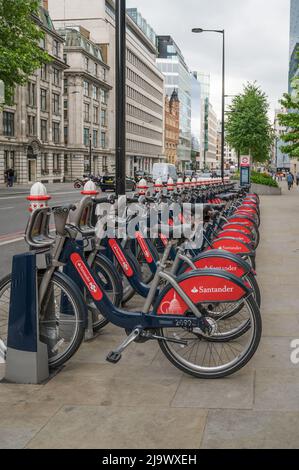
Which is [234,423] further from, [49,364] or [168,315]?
[49,364]

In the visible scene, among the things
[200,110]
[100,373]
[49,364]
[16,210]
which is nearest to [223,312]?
[100,373]

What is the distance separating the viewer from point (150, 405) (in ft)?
12.5

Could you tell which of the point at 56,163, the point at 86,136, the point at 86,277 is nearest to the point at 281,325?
the point at 86,277

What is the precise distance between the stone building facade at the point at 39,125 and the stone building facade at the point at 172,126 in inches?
2762

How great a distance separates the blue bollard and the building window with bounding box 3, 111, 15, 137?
173ft

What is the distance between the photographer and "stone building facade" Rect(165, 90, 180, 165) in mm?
140375

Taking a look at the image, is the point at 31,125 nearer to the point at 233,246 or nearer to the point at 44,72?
the point at 44,72

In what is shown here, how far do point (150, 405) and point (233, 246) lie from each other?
255 cm

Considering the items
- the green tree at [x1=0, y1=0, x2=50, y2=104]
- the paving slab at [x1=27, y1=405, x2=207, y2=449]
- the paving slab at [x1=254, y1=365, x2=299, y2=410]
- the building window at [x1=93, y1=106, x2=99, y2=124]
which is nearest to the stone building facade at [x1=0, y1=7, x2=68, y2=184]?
the building window at [x1=93, y1=106, x2=99, y2=124]

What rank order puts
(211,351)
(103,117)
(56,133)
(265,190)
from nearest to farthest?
1. (211,351)
2. (265,190)
3. (56,133)
4. (103,117)

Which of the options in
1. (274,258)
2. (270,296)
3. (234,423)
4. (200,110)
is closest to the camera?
(234,423)

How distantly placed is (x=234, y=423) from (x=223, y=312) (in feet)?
3.52

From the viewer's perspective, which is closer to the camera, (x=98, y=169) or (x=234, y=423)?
(x=234, y=423)
